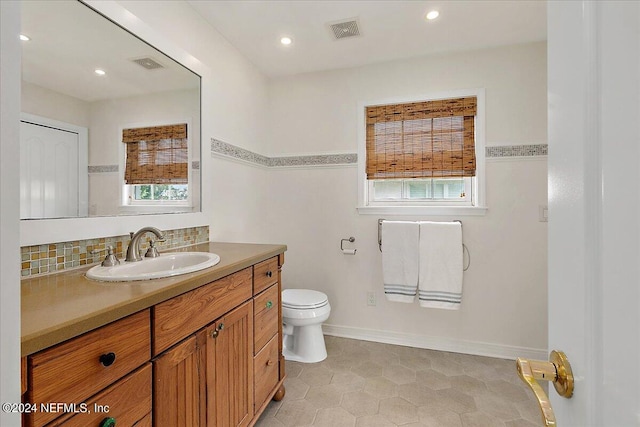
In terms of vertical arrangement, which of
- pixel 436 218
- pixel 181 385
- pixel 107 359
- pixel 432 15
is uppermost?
pixel 432 15

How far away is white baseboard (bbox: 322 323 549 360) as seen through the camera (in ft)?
7.70

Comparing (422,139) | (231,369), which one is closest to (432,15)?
(422,139)

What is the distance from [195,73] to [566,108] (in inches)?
80.0

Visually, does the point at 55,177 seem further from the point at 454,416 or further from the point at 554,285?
the point at 454,416

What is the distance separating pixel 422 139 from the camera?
2.55 m

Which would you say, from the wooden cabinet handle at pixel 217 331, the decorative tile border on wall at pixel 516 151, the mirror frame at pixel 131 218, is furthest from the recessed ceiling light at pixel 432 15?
the wooden cabinet handle at pixel 217 331

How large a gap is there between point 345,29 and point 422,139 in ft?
3.41

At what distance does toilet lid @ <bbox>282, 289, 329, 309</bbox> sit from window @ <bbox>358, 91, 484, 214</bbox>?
831mm

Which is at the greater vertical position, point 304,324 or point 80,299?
point 80,299

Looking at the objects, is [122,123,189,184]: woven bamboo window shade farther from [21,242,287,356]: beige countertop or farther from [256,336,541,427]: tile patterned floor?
[256,336,541,427]: tile patterned floor

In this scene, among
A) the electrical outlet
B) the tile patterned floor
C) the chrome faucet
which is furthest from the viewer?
the electrical outlet

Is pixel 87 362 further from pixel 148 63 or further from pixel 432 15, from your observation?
pixel 432 15

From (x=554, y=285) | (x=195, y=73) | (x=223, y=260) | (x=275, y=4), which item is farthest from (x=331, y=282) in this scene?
(x=554, y=285)

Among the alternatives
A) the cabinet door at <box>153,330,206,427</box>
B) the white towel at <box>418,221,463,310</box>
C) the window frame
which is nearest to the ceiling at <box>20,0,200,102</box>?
the window frame
